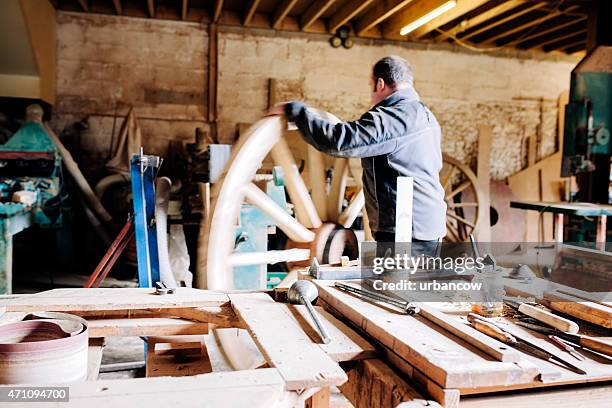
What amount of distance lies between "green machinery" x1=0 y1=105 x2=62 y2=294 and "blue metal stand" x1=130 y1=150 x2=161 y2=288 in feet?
4.14

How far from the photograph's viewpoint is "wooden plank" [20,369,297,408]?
0.85 meters

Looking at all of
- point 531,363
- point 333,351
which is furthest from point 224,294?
point 531,363

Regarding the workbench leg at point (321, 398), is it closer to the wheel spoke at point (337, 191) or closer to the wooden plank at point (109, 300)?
the wooden plank at point (109, 300)

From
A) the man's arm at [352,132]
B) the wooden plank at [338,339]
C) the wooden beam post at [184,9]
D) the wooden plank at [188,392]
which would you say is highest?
the wooden beam post at [184,9]

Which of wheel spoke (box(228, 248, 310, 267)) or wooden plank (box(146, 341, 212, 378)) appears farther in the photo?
wheel spoke (box(228, 248, 310, 267))

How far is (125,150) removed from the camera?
633cm

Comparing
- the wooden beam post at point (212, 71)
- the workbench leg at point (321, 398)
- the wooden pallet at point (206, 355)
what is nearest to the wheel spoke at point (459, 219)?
the wooden beam post at point (212, 71)

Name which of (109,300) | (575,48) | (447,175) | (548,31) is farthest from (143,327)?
(575,48)

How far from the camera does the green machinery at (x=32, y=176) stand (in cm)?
394

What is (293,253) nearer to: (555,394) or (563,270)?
(555,394)

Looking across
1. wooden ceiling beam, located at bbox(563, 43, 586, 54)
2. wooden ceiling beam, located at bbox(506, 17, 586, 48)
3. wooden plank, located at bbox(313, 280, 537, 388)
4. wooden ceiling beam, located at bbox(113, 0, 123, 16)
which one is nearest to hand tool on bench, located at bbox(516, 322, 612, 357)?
wooden plank, located at bbox(313, 280, 537, 388)

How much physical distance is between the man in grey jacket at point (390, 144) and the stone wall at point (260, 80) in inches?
196

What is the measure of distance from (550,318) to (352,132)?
0.88m

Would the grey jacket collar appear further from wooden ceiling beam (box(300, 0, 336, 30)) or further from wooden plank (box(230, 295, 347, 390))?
wooden ceiling beam (box(300, 0, 336, 30))
